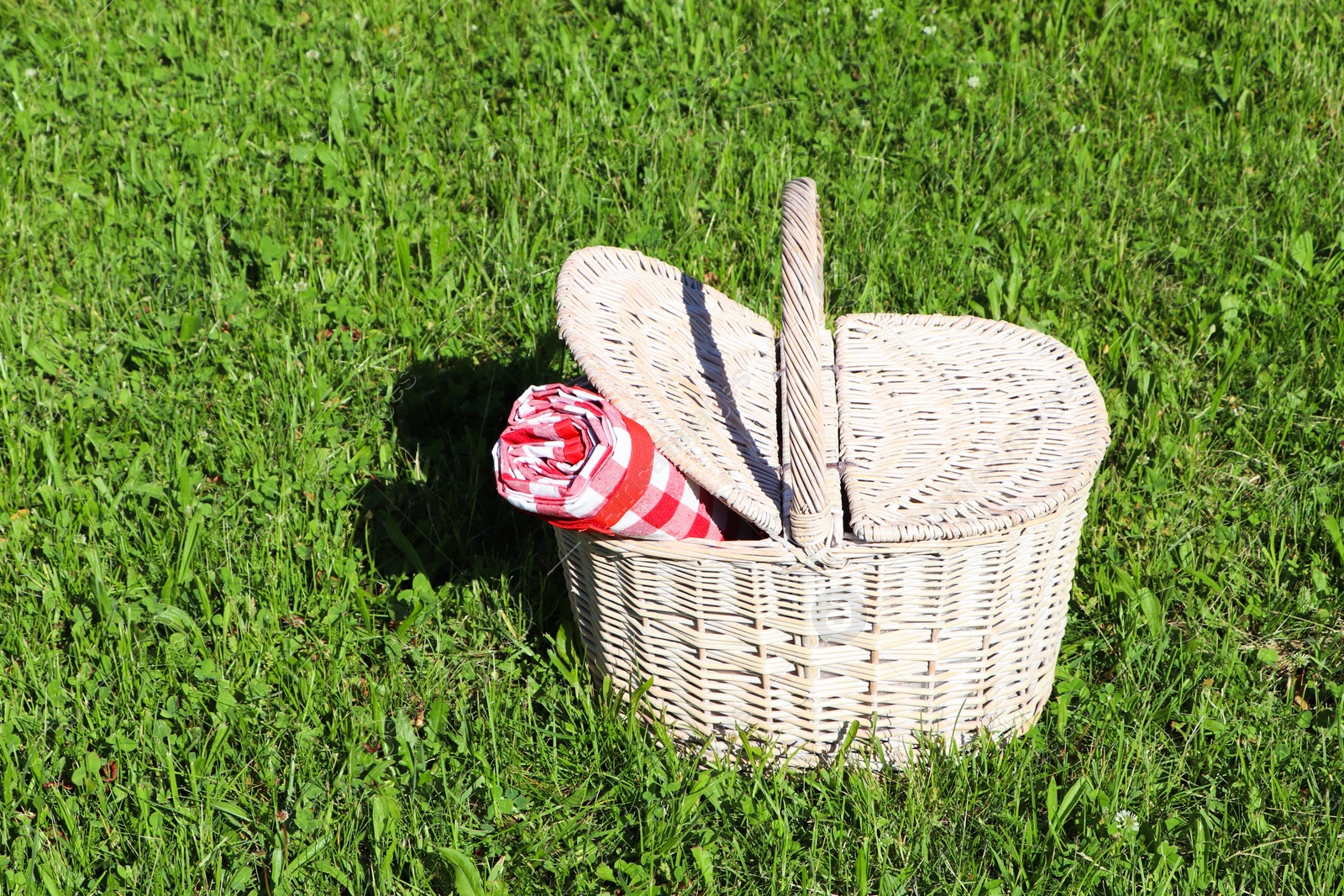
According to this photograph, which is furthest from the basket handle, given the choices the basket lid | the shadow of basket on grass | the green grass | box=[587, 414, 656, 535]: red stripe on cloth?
the shadow of basket on grass

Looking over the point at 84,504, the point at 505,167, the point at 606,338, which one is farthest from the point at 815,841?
the point at 505,167

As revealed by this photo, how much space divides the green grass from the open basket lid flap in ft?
1.99

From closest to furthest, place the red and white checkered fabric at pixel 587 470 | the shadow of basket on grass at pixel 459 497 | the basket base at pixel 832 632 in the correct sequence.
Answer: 1. the red and white checkered fabric at pixel 587 470
2. the basket base at pixel 832 632
3. the shadow of basket on grass at pixel 459 497

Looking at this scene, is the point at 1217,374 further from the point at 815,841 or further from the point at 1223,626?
the point at 815,841

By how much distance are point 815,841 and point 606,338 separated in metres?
1.00

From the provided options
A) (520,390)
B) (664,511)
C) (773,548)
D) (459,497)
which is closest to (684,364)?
(664,511)

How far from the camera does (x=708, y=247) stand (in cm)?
373

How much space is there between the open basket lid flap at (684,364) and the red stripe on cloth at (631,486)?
0.04 meters

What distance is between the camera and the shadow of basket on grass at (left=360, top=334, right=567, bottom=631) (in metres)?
2.91

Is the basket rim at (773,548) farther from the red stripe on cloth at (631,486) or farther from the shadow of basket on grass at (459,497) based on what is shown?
the shadow of basket on grass at (459,497)

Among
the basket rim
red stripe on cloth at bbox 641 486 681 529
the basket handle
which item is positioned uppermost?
the basket handle

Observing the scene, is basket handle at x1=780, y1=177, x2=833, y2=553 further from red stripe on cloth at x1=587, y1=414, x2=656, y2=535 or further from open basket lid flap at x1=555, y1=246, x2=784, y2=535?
red stripe on cloth at x1=587, y1=414, x2=656, y2=535

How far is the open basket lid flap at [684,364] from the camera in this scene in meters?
2.15

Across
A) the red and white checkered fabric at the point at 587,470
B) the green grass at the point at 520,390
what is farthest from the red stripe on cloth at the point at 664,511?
the green grass at the point at 520,390
